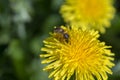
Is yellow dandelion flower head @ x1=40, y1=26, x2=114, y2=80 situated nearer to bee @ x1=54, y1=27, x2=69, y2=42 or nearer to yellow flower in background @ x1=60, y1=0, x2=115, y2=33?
bee @ x1=54, y1=27, x2=69, y2=42

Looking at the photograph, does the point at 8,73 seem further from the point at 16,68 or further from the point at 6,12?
the point at 6,12

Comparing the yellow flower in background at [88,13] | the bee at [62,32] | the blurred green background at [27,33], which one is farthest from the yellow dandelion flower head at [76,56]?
the yellow flower in background at [88,13]

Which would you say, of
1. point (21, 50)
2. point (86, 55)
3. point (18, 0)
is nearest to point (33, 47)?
point (21, 50)

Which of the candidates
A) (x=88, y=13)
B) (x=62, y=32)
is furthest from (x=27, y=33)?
(x=62, y=32)

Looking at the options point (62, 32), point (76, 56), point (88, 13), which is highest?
point (88, 13)

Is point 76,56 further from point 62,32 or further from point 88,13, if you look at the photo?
point 88,13

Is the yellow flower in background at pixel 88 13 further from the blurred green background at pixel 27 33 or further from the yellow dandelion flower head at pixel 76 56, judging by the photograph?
the yellow dandelion flower head at pixel 76 56
